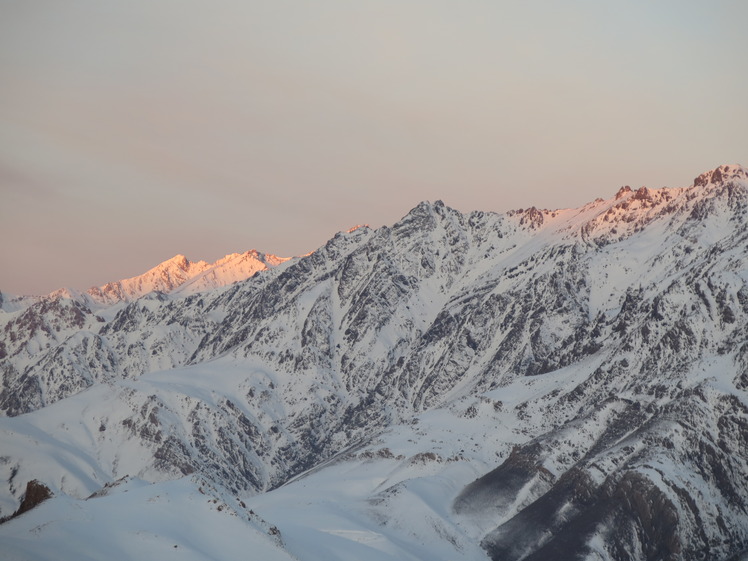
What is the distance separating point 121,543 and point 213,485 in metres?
26.8

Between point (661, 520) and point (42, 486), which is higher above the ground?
point (661, 520)

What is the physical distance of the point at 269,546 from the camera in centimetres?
15000

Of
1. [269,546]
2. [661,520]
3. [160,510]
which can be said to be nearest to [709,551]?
[661,520]

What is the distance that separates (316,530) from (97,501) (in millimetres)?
52907

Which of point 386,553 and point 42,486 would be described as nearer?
point 42,486

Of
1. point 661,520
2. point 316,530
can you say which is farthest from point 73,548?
point 661,520

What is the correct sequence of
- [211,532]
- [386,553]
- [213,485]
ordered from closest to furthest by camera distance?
[211,532] < [213,485] < [386,553]

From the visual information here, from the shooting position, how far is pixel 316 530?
196 metres

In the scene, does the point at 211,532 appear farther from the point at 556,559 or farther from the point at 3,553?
the point at 556,559

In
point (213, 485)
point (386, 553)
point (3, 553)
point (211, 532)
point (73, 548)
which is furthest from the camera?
point (386, 553)

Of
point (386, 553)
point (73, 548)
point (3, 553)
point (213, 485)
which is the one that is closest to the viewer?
point (3, 553)

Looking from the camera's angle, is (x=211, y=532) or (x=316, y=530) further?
(x=316, y=530)

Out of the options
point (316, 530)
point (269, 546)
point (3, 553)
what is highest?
point (316, 530)

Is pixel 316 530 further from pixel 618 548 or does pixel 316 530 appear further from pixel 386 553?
pixel 618 548
